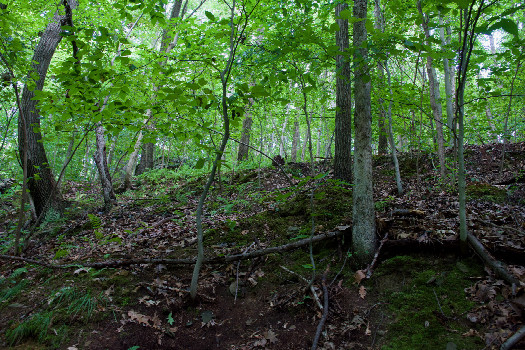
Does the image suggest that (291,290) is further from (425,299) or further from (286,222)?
(286,222)

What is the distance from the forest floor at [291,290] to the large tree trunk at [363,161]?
28cm

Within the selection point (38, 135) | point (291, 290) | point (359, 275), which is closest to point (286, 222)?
point (291, 290)

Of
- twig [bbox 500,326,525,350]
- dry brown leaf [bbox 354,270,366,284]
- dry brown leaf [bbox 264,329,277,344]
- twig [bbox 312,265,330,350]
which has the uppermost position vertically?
twig [bbox 500,326,525,350]

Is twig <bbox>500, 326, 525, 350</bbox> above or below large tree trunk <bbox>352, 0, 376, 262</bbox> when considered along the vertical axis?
below

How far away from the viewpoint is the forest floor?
2.45 metres

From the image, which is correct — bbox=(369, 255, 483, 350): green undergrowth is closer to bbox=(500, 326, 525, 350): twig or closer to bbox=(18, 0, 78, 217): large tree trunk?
bbox=(500, 326, 525, 350): twig

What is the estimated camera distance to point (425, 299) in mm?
2643

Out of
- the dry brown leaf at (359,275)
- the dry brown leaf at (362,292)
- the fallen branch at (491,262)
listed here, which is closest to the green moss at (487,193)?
the fallen branch at (491,262)

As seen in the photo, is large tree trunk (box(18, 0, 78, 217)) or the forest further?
large tree trunk (box(18, 0, 78, 217))

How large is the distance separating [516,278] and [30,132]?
880 centimetres

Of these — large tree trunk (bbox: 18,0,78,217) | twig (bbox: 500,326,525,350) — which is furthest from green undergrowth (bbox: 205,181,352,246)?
large tree trunk (bbox: 18,0,78,217)

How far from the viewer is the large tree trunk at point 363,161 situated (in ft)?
10.2

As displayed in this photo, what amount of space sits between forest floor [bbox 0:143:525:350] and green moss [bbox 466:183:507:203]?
0.07 meters

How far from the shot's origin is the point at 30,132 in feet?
20.7
